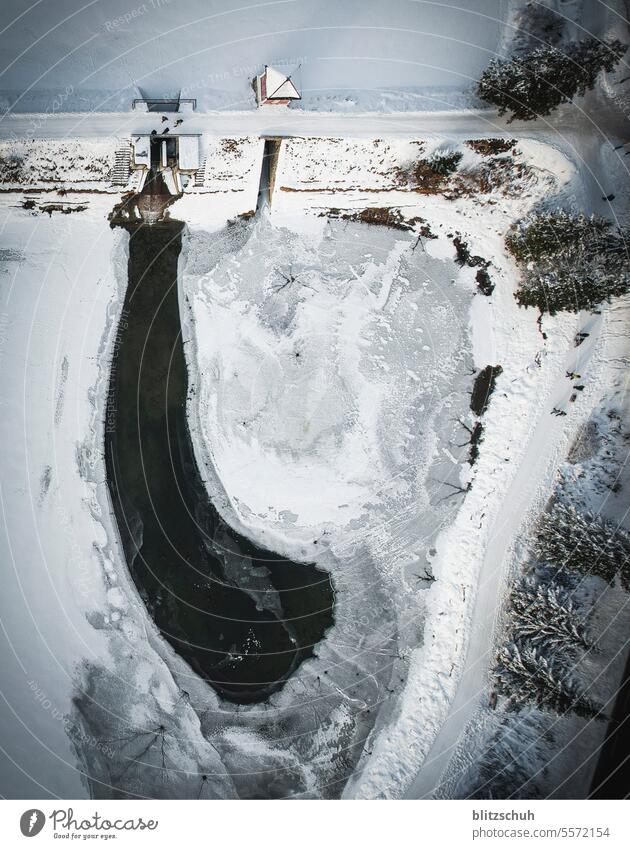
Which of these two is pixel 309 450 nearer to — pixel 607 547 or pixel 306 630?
pixel 306 630

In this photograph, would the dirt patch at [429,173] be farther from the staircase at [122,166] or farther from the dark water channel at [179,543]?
the staircase at [122,166]

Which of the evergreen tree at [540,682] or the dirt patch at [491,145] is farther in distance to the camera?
the dirt patch at [491,145]

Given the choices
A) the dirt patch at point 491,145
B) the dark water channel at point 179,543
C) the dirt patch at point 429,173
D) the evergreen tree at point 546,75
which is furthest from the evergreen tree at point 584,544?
the evergreen tree at point 546,75

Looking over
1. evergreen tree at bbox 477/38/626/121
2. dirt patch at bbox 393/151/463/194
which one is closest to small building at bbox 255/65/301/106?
dirt patch at bbox 393/151/463/194

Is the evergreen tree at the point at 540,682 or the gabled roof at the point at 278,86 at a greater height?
the gabled roof at the point at 278,86

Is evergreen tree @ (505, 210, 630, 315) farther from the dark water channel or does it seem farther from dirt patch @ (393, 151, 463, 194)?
the dark water channel
